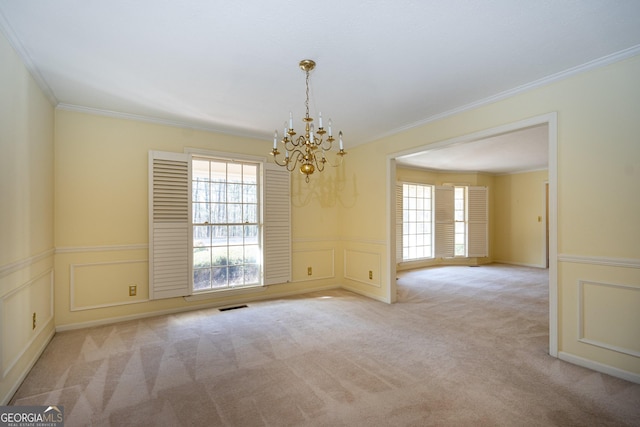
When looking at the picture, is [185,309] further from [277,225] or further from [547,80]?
[547,80]

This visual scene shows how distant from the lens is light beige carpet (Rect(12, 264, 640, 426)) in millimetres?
1979

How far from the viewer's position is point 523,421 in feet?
6.24

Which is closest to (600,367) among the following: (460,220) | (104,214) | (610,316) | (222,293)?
(610,316)

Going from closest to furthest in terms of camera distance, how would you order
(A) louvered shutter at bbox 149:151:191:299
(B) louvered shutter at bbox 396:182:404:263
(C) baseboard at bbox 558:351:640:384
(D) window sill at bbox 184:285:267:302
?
(C) baseboard at bbox 558:351:640:384 < (A) louvered shutter at bbox 149:151:191:299 < (D) window sill at bbox 184:285:267:302 < (B) louvered shutter at bbox 396:182:404:263

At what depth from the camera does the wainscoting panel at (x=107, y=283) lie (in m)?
3.51

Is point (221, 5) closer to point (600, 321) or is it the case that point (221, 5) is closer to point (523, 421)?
point (523, 421)

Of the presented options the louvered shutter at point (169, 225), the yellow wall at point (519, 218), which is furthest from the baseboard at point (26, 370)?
the yellow wall at point (519, 218)

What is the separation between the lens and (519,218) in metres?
8.05

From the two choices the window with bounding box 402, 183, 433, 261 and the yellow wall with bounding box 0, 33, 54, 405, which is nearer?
the yellow wall with bounding box 0, 33, 54, 405

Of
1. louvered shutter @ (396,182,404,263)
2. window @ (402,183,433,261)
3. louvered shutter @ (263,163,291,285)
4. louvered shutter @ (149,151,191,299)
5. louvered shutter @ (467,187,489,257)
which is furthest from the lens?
louvered shutter @ (467,187,489,257)

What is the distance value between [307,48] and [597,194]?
2.69m

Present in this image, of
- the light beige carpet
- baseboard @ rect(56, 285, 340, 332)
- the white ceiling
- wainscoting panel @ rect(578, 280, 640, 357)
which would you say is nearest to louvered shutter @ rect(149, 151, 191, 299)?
baseboard @ rect(56, 285, 340, 332)

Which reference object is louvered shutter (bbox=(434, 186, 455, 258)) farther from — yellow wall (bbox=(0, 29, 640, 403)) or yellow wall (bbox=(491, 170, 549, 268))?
yellow wall (bbox=(0, 29, 640, 403))

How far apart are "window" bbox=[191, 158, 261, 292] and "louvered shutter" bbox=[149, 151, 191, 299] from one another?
0.16 metres
